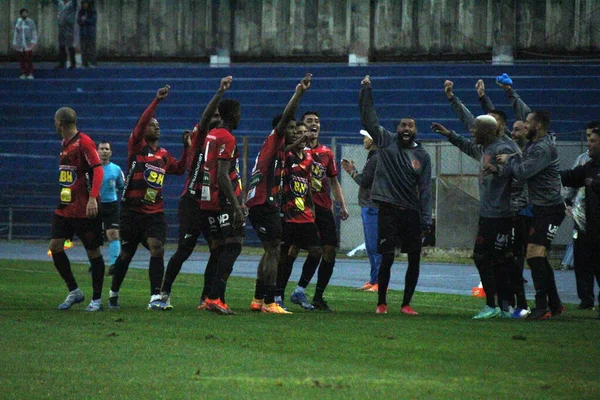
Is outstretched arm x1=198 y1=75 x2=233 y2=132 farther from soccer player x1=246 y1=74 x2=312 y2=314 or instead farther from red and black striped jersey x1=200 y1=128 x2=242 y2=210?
soccer player x1=246 y1=74 x2=312 y2=314

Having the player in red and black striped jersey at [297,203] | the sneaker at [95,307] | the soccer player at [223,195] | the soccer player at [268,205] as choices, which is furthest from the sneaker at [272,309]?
the sneaker at [95,307]

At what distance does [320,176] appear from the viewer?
15.0m

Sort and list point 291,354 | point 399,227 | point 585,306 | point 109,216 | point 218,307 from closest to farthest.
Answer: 1. point 291,354
2. point 218,307
3. point 399,227
4. point 585,306
5. point 109,216

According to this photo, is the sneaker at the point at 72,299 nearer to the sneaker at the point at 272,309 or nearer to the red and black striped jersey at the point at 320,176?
the sneaker at the point at 272,309

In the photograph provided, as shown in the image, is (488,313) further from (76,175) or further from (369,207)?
(369,207)

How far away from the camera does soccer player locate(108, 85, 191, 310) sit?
544 inches

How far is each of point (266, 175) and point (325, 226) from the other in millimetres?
1794

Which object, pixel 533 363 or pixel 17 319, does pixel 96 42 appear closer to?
pixel 17 319

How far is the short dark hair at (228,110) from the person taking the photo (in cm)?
1327

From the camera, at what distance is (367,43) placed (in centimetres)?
3619

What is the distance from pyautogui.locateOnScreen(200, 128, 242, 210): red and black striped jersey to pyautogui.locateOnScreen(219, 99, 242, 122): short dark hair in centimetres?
14

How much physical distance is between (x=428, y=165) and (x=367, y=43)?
73.3ft

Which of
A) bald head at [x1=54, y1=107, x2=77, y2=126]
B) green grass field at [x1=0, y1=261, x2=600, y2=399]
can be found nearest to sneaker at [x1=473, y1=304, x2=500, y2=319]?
green grass field at [x1=0, y1=261, x2=600, y2=399]

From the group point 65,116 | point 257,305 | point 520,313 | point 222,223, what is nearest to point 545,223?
point 520,313
